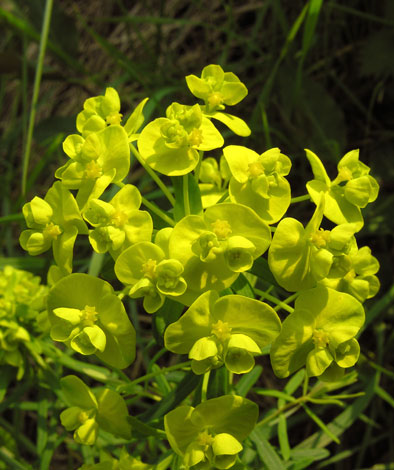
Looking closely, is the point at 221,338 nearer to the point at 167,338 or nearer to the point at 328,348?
the point at 167,338

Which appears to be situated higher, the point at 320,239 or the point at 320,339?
the point at 320,239

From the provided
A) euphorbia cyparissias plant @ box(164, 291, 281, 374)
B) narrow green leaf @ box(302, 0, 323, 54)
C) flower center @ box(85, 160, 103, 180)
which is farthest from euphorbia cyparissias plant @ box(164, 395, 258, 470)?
narrow green leaf @ box(302, 0, 323, 54)

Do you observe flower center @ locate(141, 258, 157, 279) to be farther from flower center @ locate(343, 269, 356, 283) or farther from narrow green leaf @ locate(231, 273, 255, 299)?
flower center @ locate(343, 269, 356, 283)

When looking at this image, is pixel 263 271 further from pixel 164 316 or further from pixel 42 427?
pixel 42 427

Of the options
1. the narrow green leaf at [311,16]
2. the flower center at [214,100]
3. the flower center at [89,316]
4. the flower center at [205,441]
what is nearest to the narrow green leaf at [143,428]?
the flower center at [205,441]

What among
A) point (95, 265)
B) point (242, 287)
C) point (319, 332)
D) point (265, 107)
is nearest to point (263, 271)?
point (242, 287)
